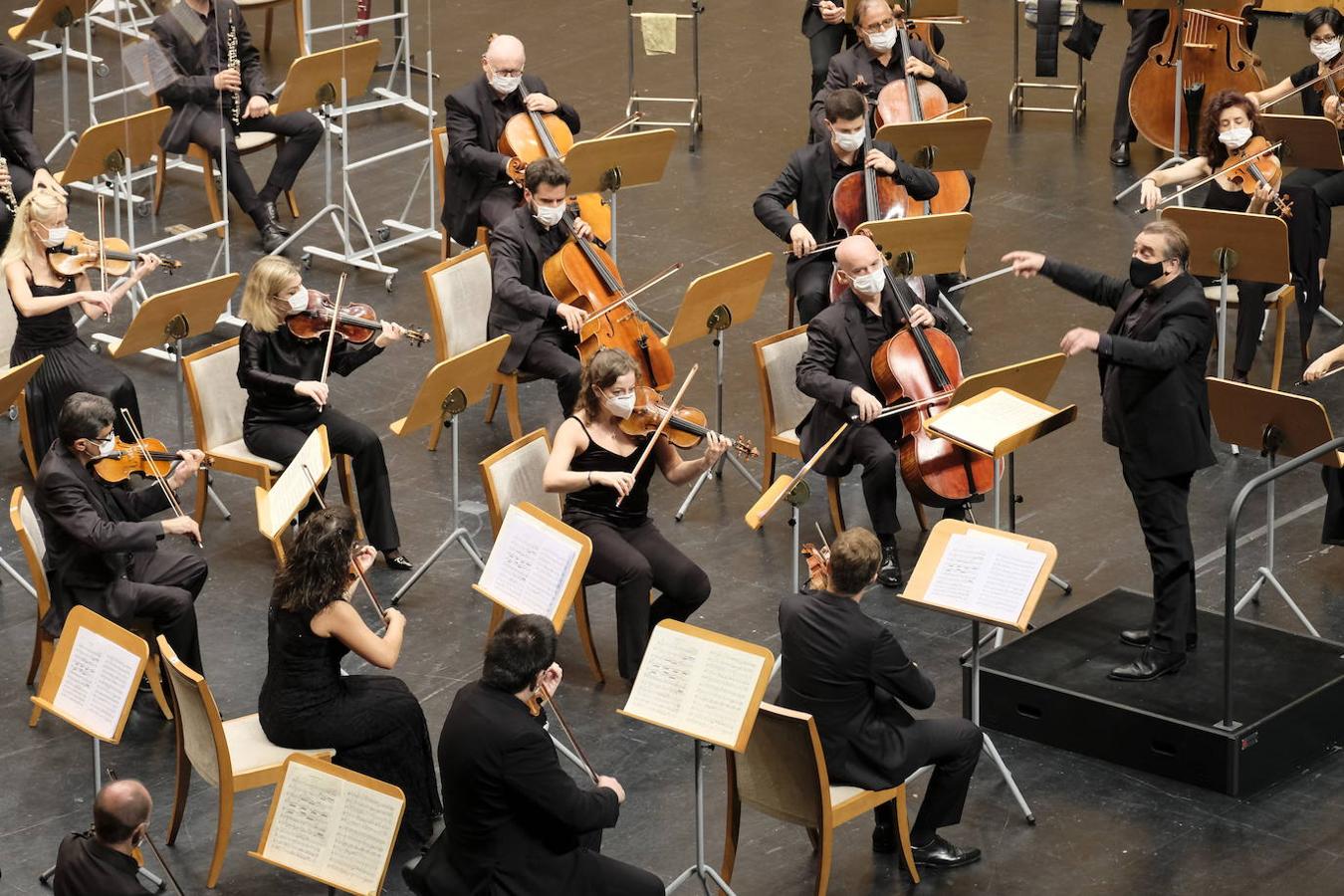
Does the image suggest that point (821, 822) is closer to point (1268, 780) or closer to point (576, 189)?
point (1268, 780)

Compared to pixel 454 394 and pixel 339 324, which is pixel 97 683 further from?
pixel 339 324

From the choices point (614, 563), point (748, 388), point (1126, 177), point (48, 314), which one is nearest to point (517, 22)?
point (1126, 177)

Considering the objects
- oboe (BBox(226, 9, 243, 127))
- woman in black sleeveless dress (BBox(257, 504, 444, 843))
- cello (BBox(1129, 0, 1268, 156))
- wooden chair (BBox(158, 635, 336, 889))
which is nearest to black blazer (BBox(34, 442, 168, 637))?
wooden chair (BBox(158, 635, 336, 889))

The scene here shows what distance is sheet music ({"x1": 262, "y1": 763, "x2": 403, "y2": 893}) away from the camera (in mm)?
5469

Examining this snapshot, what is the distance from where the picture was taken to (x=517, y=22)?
1383 cm

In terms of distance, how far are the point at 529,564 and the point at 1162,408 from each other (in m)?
2.09

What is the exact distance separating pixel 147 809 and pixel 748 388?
445 centimetres

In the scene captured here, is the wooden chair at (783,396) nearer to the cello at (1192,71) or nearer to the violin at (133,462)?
the violin at (133,462)

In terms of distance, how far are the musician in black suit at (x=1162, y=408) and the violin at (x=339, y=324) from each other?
2.64 metres

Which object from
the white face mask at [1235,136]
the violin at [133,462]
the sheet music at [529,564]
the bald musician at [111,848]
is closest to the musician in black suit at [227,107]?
the violin at [133,462]

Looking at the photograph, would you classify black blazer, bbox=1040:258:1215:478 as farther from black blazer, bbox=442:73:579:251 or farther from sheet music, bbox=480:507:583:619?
black blazer, bbox=442:73:579:251

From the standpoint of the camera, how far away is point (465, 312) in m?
8.78

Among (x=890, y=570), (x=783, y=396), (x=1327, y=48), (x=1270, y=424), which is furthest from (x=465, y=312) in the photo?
(x=1327, y=48)

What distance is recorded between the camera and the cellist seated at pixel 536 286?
8375 millimetres
